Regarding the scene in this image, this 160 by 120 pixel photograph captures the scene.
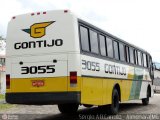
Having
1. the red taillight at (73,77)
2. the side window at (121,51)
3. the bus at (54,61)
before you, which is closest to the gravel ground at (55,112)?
the bus at (54,61)

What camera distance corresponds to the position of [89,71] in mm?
11562

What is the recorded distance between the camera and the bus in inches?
430

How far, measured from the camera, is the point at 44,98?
11.1m

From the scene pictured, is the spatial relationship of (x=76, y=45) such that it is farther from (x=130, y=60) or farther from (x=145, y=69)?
(x=145, y=69)

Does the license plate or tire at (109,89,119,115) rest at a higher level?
the license plate

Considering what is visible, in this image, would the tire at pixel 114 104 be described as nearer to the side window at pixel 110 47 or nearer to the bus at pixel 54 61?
the bus at pixel 54 61

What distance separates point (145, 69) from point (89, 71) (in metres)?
9.05

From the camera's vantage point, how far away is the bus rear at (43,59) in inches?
430

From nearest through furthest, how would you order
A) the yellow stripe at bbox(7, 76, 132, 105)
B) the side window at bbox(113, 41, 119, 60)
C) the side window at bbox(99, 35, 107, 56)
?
the yellow stripe at bbox(7, 76, 132, 105) < the side window at bbox(99, 35, 107, 56) < the side window at bbox(113, 41, 119, 60)

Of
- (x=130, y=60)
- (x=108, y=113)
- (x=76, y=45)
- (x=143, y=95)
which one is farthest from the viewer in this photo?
(x=143, y=95)

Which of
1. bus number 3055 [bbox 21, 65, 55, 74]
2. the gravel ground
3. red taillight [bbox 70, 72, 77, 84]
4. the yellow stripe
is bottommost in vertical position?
the gravel ground

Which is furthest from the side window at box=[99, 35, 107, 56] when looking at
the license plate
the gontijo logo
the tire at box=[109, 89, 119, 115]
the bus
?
the license plate

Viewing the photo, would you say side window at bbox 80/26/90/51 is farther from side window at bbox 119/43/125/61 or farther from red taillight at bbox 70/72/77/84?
side window at bbox 119/43/125/61

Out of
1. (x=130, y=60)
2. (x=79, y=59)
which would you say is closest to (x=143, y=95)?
(x=130, y=60)
